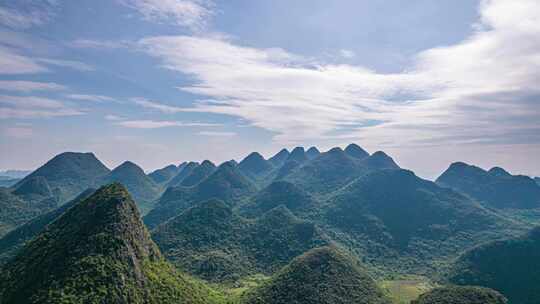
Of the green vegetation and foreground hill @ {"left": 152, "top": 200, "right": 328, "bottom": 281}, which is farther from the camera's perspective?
foreground hill @ {"left": 152, "top": 200, "right": 328, "bottom": 281}

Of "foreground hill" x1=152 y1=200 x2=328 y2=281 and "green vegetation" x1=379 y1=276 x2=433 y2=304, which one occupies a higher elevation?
"foreground hill" x1=152 y1=200 x2=328 y2=281

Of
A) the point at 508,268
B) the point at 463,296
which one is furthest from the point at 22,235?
the point at 508,268

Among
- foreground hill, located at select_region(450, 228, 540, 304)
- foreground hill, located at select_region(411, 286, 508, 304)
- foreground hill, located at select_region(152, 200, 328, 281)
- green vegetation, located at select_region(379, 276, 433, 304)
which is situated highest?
foreground hill, located at select_region(152, 200, 328, 281)

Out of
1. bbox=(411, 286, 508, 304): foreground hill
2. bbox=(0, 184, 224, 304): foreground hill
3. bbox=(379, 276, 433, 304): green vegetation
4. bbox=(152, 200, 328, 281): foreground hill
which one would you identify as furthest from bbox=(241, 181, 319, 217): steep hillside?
bbox=(0, 184, 224, 304): foreground hill

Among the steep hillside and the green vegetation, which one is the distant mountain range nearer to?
the steep hillside

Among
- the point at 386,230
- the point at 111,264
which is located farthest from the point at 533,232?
the point at 111,264

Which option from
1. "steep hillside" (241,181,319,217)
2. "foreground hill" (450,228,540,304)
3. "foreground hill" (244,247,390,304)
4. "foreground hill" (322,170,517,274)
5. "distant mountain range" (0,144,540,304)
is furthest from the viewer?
"steep hillside" (241,181,319,217)
